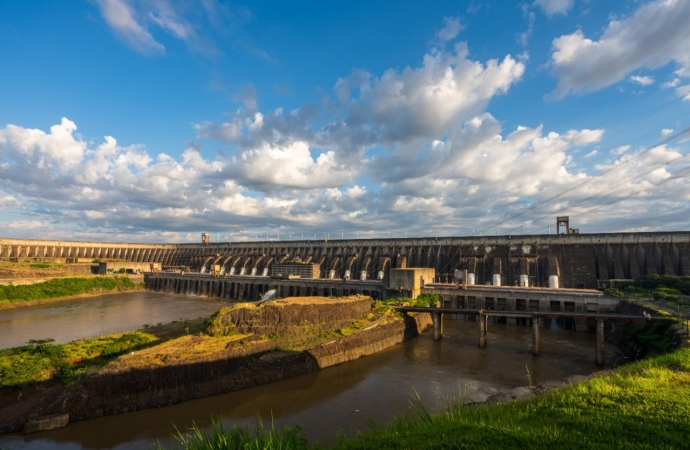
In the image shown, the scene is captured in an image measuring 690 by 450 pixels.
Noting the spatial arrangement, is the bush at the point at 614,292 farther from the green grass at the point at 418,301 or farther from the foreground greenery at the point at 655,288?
the green grass at the point at 418,301

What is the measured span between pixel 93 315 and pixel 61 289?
22504 millimetres

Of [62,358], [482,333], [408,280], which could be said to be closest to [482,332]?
[482,333]

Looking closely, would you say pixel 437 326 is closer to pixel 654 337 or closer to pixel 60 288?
pixel 654 337

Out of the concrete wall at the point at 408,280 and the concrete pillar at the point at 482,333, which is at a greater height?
the concrete wall at the point at 408,280

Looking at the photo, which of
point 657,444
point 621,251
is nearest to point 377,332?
point 657,444

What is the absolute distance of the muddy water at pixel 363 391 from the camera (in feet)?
52.8

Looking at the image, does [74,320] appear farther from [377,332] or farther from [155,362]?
[377,332]

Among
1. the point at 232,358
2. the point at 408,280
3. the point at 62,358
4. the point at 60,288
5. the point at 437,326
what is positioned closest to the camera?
the point at 62,358

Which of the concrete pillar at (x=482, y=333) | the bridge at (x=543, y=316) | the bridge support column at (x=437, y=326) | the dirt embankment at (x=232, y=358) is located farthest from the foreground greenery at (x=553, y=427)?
the bridge support column at (x=437, y=326)

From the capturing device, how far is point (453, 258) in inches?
2324

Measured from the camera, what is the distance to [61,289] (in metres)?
60.1

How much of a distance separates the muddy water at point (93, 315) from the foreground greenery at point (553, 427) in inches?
1295

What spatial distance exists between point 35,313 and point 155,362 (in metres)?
40.7

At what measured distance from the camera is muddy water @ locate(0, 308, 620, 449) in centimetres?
1609
